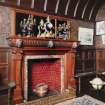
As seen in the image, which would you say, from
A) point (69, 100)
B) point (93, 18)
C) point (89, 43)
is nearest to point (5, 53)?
point (69, 100)

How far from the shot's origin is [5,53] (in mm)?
4266

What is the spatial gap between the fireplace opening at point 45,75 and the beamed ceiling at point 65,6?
4.28 feet

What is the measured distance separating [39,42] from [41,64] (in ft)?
2.97

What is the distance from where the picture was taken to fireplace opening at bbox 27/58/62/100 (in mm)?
5009

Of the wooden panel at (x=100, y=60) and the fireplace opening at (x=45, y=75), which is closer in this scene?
the fireplace opening at (x=45, y=75)

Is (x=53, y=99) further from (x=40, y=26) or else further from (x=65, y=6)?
(x=65, y=6)

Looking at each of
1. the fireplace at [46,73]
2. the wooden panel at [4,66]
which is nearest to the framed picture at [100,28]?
the fireplace at [46,73]

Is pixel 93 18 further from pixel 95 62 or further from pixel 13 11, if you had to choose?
pixel 13 11

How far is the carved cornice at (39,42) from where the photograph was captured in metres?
4.12

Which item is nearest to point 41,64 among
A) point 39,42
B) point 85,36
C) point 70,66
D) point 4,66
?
point 70,66

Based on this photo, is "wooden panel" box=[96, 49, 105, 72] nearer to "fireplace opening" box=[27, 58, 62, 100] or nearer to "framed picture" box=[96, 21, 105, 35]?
"framed picture" box=[96, 21, 105, 35]

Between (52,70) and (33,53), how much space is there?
1061mm

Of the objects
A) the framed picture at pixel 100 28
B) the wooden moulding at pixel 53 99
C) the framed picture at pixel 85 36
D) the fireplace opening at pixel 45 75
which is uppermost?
the framed picture at pixel 100 28

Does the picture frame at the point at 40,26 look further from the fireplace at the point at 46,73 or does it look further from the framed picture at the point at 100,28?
the framed picture at the point at 100,28
